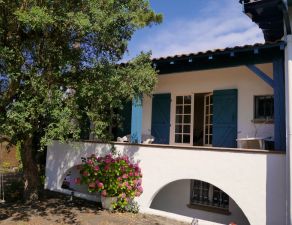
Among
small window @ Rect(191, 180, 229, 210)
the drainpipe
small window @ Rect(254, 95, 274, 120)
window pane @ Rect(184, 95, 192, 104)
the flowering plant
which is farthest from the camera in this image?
window pane @ Rect(184, 95, 192, 104)

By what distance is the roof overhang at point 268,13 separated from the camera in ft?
20.9

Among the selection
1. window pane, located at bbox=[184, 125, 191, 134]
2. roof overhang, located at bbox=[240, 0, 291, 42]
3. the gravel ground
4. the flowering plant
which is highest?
roof overhang, located at bbox=[240, 0, 291, 42]

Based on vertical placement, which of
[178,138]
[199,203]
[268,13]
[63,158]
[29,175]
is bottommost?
[199,203]

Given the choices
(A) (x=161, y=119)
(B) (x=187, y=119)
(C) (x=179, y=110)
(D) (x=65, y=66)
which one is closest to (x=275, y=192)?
(B) (x=187, y=119)

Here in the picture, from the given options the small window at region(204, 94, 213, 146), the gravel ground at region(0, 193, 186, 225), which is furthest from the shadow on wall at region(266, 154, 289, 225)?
the small window at region(204, 94, 213, 146)

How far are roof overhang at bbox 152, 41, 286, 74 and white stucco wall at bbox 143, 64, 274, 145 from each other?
3.38 ft

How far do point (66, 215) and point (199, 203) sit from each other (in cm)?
382

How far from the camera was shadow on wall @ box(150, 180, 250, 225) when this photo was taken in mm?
8680

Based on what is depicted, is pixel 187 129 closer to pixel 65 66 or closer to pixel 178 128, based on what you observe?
pixel 178 128

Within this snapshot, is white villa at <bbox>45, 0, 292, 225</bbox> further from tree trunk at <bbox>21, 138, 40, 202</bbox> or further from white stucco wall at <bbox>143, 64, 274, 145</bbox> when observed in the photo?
tree trunk at <bbox>21, 138, 40, 202</bbox>

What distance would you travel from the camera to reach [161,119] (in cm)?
1059

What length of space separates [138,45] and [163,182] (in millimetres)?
3535

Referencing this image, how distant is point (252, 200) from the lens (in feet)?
21.6

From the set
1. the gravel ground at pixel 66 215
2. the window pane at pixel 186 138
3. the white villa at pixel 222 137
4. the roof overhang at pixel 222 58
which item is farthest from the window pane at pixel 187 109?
the gravel ground at pixel 66 215
